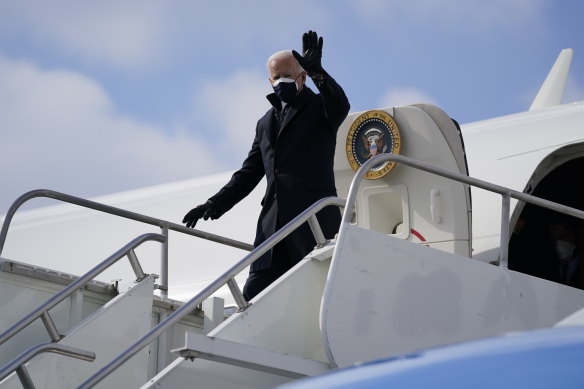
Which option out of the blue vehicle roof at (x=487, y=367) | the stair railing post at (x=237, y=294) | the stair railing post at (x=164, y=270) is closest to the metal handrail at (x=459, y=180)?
the stair railing post at (x=237, y=294)

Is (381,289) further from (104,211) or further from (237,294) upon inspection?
(104,211)

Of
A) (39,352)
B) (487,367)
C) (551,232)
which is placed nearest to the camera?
(487,367)

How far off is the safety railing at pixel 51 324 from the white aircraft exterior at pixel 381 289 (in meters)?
0.16

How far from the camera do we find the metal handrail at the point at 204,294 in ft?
15.1

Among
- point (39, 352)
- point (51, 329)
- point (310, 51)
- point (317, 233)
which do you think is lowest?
point (51, 329)

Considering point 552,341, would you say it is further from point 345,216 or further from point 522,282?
point 522,282

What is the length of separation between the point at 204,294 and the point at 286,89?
1822 mm

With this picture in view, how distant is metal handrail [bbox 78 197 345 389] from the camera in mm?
4609

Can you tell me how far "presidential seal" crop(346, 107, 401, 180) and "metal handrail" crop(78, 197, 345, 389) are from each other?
2.36 m

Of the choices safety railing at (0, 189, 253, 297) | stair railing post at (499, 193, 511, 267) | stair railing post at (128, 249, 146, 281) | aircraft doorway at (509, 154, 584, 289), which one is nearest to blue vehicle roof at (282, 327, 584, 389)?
stair railing post at (499, 193, 511, 267)

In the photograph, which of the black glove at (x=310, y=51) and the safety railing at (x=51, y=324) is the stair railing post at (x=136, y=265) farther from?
the black glove at (x=310, y=51)

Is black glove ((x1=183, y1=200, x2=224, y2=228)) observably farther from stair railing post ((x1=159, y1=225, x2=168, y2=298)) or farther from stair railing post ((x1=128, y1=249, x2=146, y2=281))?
stair railing post ((x1=128, y1=249, x2=146, y2=281))

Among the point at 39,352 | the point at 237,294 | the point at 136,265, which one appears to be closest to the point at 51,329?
the point at 136,265

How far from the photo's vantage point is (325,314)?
4.80 meters
